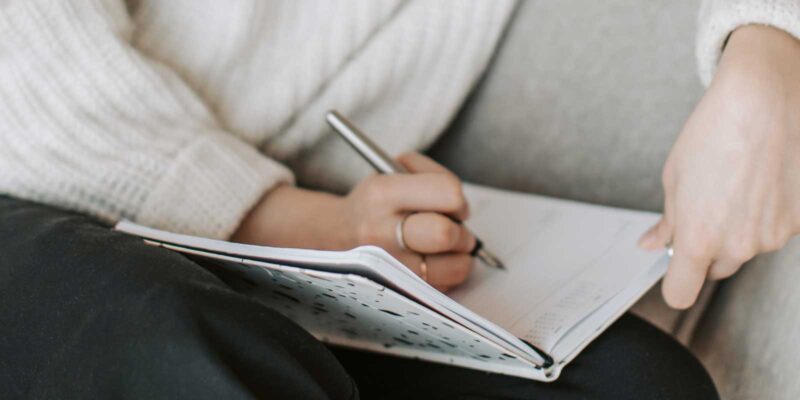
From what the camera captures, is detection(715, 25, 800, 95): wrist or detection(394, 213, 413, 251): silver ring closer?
detection(715, 25, 800, 95): wrist

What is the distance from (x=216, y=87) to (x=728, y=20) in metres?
0.48

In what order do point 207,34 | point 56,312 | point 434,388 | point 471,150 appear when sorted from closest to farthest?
point 56,312 → point 434,388 → point 207,34 → point 471,150

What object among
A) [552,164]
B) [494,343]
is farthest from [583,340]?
[552,164]

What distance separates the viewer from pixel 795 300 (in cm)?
59

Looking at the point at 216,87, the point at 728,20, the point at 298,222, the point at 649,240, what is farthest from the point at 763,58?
the point at 216,87

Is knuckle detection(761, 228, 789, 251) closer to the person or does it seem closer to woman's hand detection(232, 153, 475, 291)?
the person

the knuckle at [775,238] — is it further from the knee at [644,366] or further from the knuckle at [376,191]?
the knuckle at [376,191]

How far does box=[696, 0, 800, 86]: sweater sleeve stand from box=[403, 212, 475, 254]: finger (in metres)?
0.24

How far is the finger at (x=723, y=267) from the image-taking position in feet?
1.75

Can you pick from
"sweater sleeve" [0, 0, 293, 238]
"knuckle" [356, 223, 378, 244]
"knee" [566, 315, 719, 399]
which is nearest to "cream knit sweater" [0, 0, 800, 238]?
"sweater sleeve" [0, 0, 293, 238]

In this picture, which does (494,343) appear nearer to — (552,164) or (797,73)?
(797,73)

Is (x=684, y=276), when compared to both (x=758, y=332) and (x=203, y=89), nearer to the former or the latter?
(x=758, y=332)

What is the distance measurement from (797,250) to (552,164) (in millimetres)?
266

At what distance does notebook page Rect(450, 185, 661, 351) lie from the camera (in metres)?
0.54
